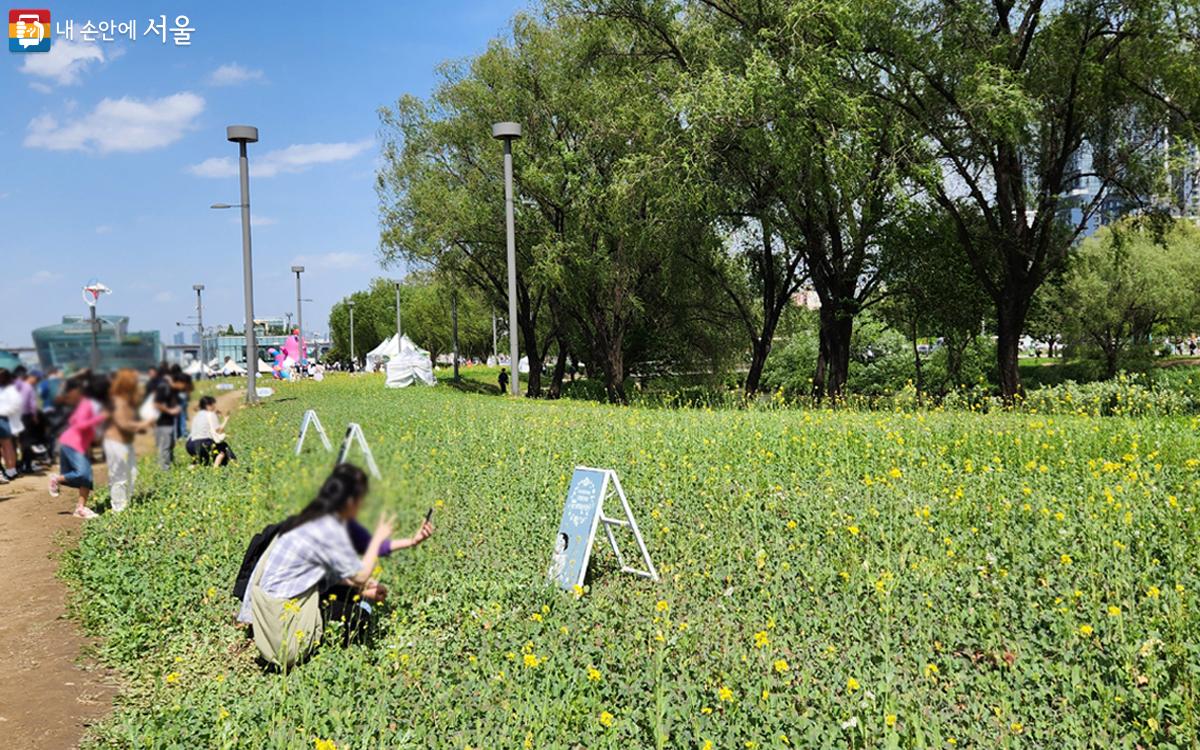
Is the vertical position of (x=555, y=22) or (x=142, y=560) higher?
(x=555, y=22)

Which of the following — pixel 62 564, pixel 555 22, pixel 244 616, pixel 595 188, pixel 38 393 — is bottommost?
pixel 62 564

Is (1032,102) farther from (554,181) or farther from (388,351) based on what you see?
(388,351)

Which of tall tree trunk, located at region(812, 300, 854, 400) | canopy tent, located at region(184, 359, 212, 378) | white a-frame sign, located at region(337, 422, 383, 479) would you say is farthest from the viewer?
tall tree trunk, located at region(812, 300, 854, 400)

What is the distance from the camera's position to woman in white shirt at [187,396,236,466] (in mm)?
1568

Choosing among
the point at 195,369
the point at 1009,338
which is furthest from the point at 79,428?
the point at 1009,338

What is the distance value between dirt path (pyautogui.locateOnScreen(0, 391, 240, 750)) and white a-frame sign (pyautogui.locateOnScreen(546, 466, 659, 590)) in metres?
3.41

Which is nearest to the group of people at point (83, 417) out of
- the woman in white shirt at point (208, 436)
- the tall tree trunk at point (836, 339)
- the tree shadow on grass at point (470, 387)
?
the woman in white shirt at point (208, 436)

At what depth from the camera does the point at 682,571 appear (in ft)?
23.1

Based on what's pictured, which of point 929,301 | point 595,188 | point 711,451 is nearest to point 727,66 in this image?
point 595,188

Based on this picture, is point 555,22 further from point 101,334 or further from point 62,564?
point 101,334

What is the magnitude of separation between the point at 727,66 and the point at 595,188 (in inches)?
266

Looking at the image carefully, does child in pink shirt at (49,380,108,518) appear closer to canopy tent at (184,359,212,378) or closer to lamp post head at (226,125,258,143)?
canopy tent at (184,359,212,378)

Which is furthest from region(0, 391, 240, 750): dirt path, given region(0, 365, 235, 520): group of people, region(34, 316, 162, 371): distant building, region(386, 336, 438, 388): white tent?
region(34, 316, 162, 371): distant building

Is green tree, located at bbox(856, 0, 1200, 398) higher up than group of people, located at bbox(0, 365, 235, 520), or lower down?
higher up
